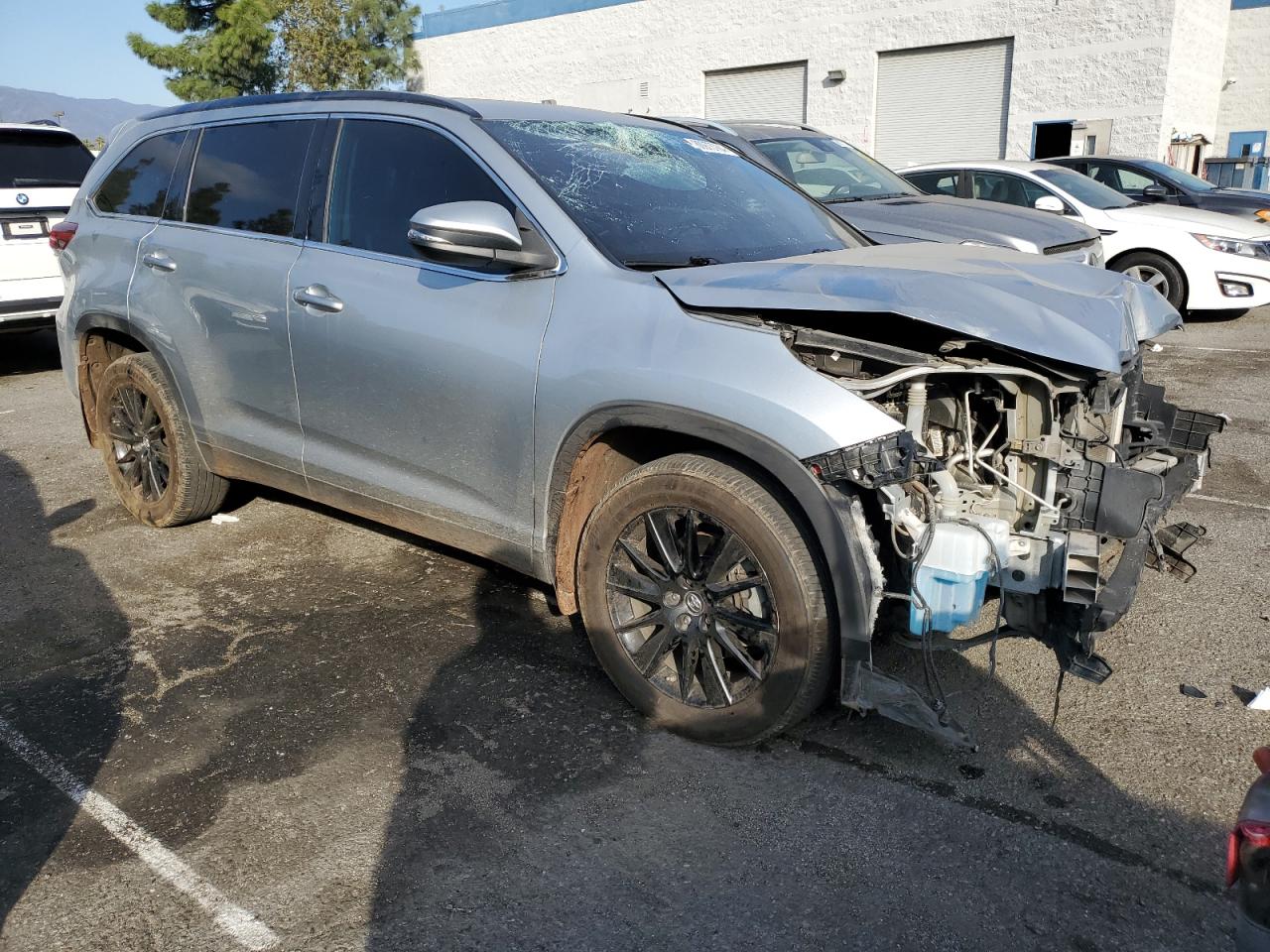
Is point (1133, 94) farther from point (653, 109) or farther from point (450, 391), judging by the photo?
point (450, 391)

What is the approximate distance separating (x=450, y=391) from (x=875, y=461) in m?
1.50

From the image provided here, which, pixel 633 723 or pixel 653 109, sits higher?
pixel 653 109

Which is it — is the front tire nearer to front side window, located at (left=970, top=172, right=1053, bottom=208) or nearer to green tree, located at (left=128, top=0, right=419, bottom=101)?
front side window, located at (left=970, top=172, right=1053, bottom=208)

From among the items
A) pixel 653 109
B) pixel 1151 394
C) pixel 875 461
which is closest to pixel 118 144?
pixel 875 461

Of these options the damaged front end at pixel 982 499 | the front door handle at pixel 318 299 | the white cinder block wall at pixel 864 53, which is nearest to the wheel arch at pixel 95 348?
the front door handle at pixel 318 299

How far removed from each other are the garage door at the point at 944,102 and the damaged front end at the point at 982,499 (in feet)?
66.2

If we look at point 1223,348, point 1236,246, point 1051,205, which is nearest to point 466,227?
point 1051,205

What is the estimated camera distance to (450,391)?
11.8ft

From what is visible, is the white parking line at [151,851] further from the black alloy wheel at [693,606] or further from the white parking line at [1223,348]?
the white parking line at [1223,348]

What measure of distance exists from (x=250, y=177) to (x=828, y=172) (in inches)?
219

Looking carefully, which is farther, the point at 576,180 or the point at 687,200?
the point at 687,200

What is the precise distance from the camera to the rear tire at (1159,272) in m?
10.7

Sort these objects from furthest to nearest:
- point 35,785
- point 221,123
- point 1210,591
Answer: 1. point 221,123
2. point 1210,591
3. point 35,785

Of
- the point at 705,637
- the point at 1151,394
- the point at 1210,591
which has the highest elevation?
the point at 1151,394
